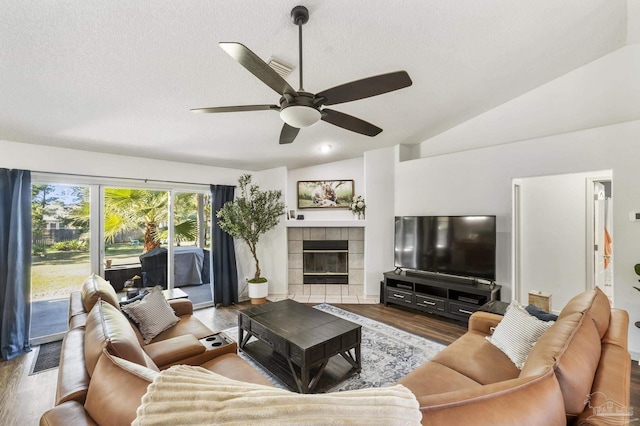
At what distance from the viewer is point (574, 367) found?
1.07m

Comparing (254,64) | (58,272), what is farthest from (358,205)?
(58,272)

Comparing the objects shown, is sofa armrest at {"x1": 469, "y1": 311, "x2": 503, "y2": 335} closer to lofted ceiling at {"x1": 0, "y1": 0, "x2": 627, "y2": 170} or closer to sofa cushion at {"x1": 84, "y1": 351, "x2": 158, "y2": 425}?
lofted ceiling at {"x1": 0, "y1": 0, "x2": 627, "y2": 170}

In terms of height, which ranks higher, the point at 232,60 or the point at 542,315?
the point at 232,60

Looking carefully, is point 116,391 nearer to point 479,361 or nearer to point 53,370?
point 479,361

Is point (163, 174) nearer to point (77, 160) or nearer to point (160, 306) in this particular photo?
point (77, 160)

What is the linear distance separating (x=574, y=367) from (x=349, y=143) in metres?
3.79

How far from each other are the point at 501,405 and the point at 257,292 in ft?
14.5

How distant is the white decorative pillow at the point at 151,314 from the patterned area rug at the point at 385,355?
836mm

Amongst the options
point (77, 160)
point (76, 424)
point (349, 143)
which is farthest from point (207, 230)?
point (76, 424)

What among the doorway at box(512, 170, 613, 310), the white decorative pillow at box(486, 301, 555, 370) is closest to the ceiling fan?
the white decorative pillow at box(486, 301, 555, 370)

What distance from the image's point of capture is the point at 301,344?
2268 mm

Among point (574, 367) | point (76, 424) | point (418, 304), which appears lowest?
point (418, 304)

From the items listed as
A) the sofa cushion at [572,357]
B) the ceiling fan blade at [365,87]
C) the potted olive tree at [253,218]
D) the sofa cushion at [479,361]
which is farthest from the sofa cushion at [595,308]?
the potted olive tree at [253,218]

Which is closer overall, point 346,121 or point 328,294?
point 346,121
